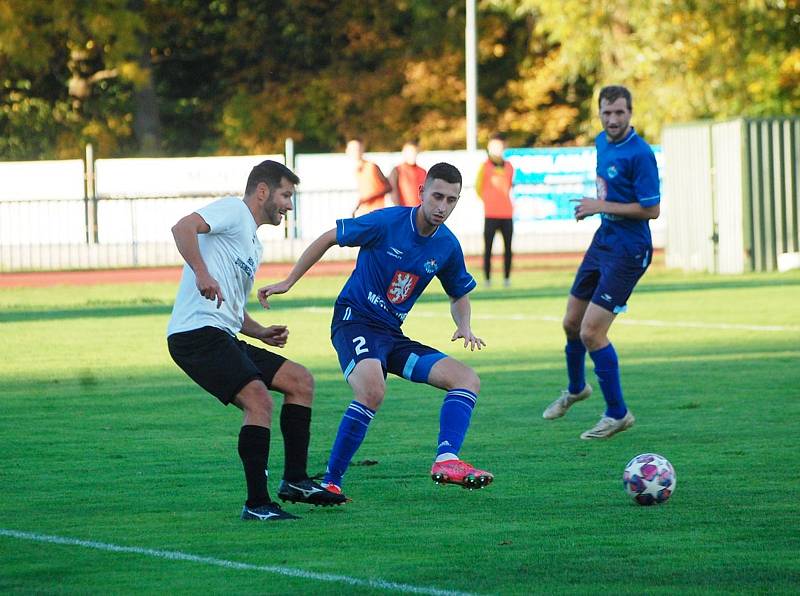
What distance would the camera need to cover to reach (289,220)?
3259 cm

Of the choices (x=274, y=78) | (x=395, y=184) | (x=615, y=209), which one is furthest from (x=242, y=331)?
(x=274, y=78)

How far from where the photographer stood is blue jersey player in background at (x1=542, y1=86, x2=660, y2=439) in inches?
392

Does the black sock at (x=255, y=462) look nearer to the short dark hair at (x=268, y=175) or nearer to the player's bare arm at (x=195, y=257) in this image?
the player's bare arm at (x=195, y=257)

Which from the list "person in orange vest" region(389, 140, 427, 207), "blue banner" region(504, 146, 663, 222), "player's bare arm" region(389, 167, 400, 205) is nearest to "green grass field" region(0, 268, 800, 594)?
"player's bare arm" region(389, 167, 400, 205)

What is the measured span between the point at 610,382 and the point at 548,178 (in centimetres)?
2288

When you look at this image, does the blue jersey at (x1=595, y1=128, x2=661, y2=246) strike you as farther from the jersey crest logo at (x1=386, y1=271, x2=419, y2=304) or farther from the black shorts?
the black shorts

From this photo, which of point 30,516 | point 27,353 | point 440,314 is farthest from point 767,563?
point 440,314

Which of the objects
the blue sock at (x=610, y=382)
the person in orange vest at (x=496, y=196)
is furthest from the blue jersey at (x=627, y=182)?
the person in orange vest at (x=496, y=196)

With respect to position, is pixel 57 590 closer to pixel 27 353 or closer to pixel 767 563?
pixel 767 563

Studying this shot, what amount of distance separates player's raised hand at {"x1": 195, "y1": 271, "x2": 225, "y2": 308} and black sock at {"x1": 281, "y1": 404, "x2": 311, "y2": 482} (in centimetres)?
82

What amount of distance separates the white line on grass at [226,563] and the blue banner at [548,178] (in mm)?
26065

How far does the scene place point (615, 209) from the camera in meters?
9.95

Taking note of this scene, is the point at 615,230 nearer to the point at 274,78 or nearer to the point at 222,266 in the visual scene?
the point at 222,266

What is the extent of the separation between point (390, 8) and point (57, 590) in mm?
40813
